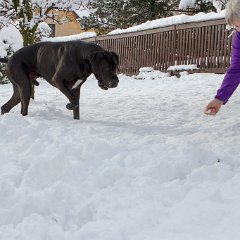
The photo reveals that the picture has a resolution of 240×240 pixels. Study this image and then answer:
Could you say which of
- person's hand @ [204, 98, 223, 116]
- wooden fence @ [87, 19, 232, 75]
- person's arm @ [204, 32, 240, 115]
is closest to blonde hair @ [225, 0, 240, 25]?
person's arm @ [204, 32, 240, 115]

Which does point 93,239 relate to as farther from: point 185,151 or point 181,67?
point 181,67

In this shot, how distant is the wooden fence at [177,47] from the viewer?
1309 cm

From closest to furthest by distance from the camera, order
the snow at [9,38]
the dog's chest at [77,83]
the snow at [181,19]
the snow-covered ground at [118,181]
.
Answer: the snow-covered ground at [118,181]
the dog's chest at [77,83]
the snow at [181,19]
the snow at [9,38]

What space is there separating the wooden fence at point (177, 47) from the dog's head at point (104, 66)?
724 cm

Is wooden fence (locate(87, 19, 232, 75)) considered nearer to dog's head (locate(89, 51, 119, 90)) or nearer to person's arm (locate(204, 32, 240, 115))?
dog's head (locate(89, 51, 119, 90))

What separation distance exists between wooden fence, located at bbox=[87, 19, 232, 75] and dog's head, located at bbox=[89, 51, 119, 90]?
7.24m

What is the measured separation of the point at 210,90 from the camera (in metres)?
9.86

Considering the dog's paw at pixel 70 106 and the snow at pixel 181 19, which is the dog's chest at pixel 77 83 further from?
the snow at pixel 181 19

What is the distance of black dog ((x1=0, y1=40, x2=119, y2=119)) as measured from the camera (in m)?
6.13

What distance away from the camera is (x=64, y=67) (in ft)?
20.5

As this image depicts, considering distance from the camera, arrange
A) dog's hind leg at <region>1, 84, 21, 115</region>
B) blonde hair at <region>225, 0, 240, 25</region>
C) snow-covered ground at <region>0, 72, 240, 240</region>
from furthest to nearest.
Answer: dog's hind leg at <region>1, 84, 21, 115</region> < blonde hair at <region>225, 0, 240, 25</region> < snow-covered ground at <region>0, 72, 240, 240</region>

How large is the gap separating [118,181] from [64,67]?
304 cm

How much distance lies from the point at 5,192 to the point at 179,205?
54.4 inches

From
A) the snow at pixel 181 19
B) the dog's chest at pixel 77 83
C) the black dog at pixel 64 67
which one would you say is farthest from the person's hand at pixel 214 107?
the snow at pixel 181 19
